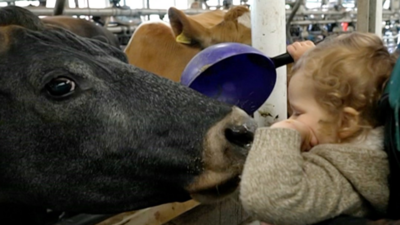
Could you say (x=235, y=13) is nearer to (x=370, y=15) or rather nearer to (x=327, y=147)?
(x=370, y=15)

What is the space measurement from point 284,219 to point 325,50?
0.30m

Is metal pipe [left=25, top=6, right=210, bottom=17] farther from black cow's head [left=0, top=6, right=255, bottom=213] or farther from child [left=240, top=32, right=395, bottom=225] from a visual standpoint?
child [left=240, top=32, right=395, bottom=225]

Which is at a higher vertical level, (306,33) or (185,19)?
(185,19)

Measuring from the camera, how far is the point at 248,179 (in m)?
0.66

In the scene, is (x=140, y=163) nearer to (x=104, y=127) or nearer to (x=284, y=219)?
(x=104, y=127)

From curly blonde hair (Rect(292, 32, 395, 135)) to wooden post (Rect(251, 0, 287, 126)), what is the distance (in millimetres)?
441

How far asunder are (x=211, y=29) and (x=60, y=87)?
1.19 m

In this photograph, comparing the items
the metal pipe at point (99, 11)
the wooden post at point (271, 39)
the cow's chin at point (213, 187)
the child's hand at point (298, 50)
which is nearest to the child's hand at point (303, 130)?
the cow's chin at point (213, 187)

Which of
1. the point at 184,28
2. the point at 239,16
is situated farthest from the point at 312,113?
the point at 239,16

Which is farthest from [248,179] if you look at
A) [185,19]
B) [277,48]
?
[185,19]

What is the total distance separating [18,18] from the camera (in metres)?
0.92

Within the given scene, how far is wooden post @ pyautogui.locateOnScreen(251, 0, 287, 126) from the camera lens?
1.18m

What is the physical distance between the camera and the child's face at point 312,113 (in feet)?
2.43

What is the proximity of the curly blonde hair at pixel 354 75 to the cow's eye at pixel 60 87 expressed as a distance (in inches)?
16.2
